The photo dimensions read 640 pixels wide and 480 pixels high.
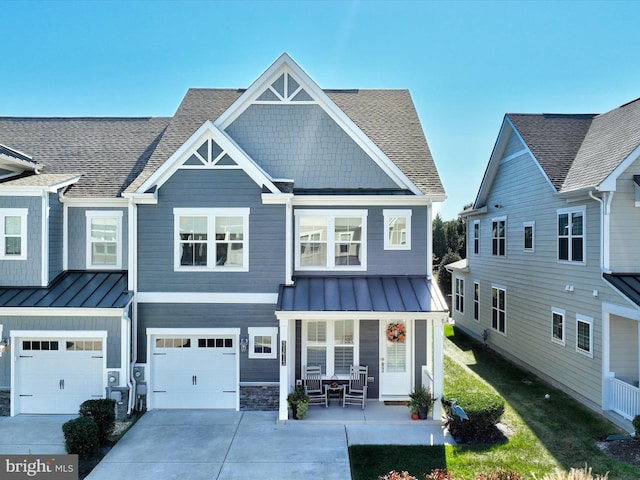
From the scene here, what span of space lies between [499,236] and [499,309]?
323cm

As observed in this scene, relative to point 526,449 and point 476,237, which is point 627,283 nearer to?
point 526,449

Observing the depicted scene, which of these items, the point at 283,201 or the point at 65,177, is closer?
the point at 283,201

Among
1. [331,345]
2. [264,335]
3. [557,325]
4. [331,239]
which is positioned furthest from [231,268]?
[557,325]

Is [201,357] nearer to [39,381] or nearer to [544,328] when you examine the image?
[39,381]

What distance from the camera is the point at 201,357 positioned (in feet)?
38.7

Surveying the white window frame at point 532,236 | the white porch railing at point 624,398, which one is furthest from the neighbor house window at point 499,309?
the white porch railing at point 624,398

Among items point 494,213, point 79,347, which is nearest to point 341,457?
point 79,347

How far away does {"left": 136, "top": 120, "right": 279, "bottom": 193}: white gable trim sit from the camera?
11.5 metres

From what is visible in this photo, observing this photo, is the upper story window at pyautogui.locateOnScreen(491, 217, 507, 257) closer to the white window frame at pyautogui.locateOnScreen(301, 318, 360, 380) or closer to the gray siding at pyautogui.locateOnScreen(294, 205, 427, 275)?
the gray siding at pyautogui.locateOnScreen(294, 205, 427, 275)

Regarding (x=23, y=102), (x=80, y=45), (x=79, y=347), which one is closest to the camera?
(x=79, y=347)

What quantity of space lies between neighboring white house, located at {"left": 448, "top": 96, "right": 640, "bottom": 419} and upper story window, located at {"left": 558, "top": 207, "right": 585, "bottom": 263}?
0.10ft

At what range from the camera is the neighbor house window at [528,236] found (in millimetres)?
15398

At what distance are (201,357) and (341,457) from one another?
5.00 metres

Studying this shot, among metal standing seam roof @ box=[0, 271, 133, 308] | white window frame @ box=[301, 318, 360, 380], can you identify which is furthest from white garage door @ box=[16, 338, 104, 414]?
white window frame @ box=[301, 318, 360, 380]
